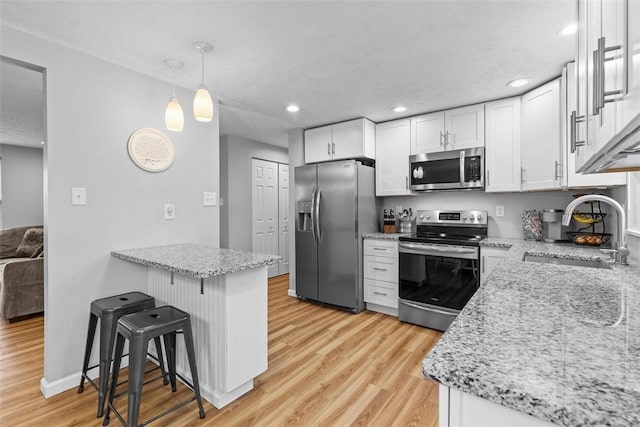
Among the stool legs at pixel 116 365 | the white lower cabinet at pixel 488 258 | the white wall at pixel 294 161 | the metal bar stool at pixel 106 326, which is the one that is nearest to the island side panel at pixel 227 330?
the metal bar stool at pixel 106 326

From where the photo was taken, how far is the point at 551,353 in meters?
0.62

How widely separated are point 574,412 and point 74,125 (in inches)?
108

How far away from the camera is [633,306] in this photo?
3.03 ft

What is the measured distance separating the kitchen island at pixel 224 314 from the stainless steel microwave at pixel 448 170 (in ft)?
7.05

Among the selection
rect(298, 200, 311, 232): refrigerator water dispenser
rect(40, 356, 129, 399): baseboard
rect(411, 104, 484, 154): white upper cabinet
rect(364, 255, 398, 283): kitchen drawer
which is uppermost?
rect(411, 104, 484, 154): white upper cabinet

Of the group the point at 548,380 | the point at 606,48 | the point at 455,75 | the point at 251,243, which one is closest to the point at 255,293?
the point at 548,380

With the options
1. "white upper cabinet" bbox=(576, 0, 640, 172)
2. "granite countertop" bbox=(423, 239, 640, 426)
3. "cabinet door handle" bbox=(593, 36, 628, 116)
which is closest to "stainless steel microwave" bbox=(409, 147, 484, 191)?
"granite countertop" bbox=(423, 239, 640, 426)

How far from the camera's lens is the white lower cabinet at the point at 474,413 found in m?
0.51

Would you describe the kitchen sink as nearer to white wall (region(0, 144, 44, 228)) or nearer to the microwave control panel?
the microwave control panel

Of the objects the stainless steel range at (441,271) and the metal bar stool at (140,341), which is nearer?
the metal bar stool at (140,341)

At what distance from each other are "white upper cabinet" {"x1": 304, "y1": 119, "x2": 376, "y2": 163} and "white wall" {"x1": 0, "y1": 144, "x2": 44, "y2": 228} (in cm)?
479

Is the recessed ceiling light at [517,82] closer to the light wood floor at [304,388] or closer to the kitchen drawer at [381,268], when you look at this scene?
the kitchen drawer at [381,268]

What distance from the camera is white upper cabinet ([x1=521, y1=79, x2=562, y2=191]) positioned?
2482mm

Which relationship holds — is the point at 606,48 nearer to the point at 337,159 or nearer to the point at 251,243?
the point at 337,159
